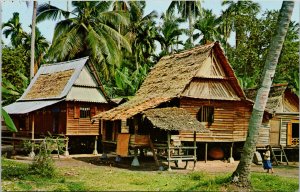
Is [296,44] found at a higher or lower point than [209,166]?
higher

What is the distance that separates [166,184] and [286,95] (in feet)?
47.1

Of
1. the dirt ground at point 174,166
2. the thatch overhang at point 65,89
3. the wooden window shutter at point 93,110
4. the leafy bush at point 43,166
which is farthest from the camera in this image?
the wooden window shutter at point 93,110

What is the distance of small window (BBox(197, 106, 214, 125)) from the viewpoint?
21391 millimetres

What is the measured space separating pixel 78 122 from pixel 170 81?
228 inches

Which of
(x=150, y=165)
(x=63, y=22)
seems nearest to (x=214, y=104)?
(x=150, y=165)

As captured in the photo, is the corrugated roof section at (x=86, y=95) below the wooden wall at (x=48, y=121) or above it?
above

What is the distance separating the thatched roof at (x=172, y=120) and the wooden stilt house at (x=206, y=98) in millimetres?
1921

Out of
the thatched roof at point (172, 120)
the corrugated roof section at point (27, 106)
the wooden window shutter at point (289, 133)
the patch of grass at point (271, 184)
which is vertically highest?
the corrugated roof section at point (27, 106)

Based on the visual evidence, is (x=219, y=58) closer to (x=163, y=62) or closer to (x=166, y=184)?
(x=163, y=62)

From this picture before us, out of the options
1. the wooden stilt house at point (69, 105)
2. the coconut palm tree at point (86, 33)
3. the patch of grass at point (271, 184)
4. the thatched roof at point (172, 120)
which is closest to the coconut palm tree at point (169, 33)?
the coconut palm tree at point (86, 33)

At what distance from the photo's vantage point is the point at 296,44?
30.9m

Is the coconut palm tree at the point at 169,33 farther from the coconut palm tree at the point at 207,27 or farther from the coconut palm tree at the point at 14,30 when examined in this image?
the coconut palm tree at the point at 14,30

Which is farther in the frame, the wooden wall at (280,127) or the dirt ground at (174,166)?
the wooden wall at (280,127)

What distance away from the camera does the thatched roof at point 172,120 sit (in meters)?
16.6
